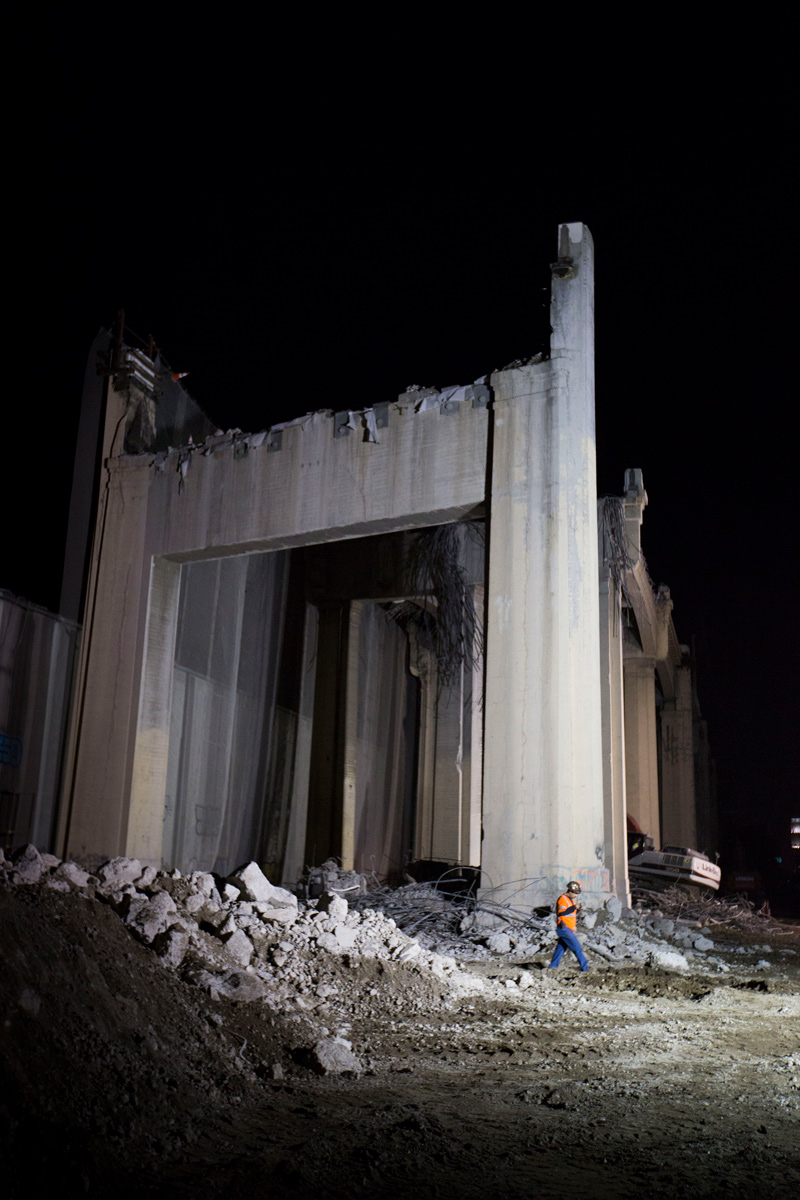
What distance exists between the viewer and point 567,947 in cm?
861

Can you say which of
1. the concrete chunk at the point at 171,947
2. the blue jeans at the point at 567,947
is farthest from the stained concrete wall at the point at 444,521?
the concrete chunk at the point at 171,947

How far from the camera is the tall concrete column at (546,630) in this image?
400 inches

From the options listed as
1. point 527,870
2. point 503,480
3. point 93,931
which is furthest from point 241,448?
point 93,931

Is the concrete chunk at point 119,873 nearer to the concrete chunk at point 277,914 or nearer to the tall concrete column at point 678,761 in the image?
the concrete chunk at point 277,914

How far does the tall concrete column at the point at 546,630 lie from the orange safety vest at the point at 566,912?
1.22 meters

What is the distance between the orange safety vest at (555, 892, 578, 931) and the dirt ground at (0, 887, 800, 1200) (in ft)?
4.97

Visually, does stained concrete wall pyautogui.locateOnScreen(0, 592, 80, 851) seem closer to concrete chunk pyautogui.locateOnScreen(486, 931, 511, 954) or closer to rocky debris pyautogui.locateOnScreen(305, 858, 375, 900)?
rocky debris pyautogui.locateOnScreen(305, 858, 375, 900)

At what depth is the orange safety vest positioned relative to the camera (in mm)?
8586

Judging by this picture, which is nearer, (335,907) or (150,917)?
(150,917)

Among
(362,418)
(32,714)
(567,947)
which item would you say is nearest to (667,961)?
(567,947)

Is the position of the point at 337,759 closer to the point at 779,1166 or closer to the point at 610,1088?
the point at 610,1088

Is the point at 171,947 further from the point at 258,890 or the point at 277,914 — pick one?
the point at 258,890

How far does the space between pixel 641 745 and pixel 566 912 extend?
52.7ft

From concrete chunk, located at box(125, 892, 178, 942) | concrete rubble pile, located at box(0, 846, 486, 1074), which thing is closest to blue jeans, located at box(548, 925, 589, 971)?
concrete rubble pile, located at box(0, 846, 486, 1074)
